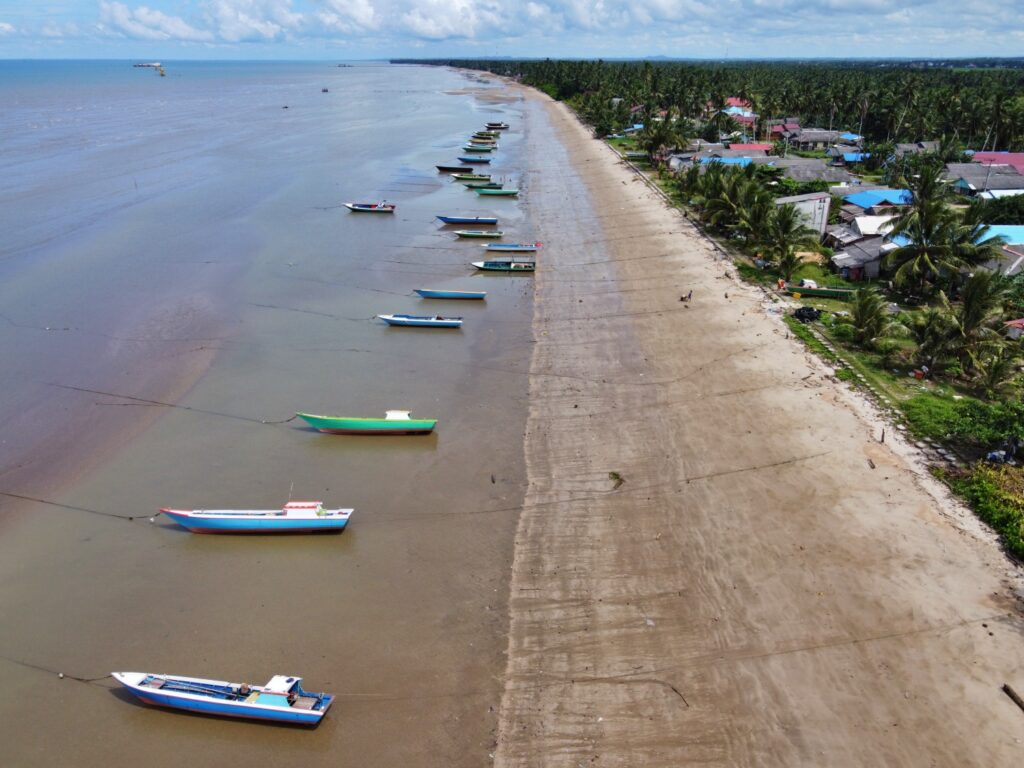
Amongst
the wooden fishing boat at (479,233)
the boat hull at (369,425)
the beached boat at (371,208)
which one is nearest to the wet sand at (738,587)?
the boat hull at (369,425)

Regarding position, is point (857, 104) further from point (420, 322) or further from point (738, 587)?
point (738, 587)

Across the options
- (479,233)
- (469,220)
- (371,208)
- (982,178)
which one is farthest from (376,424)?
(982,178)

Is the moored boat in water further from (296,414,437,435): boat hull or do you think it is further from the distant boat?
(296,414,437,435): boat hull

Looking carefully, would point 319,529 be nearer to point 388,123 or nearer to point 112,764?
point 112,764

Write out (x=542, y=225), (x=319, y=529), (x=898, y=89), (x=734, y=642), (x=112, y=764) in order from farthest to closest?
(x=898, y=89), (x=542, y=225), (x=319, y=529), (x=734, y=642), (x=112, y=764)

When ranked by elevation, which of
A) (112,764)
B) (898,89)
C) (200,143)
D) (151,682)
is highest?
(898,89)

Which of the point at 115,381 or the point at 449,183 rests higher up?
the point at 449,183

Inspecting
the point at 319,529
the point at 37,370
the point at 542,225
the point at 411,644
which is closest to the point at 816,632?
the point at 411,644
